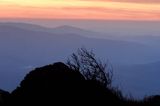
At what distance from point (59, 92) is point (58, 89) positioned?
0.31 feet

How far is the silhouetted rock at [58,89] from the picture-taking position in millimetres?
11742

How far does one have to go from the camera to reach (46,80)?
12.1m

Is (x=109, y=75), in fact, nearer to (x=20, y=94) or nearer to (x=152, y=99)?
(x=152, y=99)

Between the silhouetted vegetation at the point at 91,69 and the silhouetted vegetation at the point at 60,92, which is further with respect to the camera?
the silhouetted vegetation at the point at 91,69

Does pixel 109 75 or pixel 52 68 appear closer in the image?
pixel 52 68

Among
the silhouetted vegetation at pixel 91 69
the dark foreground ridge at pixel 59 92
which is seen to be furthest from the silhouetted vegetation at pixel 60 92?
the silhouetted vegetation at pixel 91 69

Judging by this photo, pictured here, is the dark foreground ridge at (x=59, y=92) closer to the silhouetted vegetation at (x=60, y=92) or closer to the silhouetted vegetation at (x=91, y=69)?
the silhouetted vegetation at (x=60, y=92)

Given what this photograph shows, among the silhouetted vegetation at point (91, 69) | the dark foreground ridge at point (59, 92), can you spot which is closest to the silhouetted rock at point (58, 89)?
the dark foreground ridge at point (59, 92)

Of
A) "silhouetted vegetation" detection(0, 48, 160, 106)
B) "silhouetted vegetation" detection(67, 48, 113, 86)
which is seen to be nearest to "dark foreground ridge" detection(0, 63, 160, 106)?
"silhouetted vegetation" detection(0, 48, 160, 106)

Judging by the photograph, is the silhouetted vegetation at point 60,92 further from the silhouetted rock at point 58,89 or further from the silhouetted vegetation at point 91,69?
the silhouetted vegetation at point 91,69

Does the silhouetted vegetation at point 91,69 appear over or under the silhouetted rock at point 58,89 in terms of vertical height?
over

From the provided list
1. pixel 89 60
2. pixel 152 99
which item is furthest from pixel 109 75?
pixel 152 99

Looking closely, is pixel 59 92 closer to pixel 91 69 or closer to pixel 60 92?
pixel 60 92

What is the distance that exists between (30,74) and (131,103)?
96.7 inches
